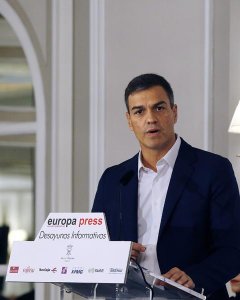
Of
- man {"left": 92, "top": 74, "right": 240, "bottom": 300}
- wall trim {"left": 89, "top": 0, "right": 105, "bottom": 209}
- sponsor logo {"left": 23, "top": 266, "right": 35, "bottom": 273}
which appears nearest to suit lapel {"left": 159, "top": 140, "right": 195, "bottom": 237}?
man {"left": 92, "top": 74, "right": 240, "bottom": 300}

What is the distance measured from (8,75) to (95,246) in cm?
313

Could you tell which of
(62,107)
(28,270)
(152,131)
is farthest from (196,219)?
(62,107)

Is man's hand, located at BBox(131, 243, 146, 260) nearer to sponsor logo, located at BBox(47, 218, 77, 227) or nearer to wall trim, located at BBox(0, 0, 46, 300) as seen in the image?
sponsor logo, located at BBox(47, 218, 77, 227)

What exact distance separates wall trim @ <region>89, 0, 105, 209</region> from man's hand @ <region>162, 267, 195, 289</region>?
7.53 feet

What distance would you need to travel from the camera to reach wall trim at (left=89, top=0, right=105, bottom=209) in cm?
506

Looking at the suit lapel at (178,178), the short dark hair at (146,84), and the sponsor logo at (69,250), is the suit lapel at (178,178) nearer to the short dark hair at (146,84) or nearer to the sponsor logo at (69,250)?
the short dark hair at (146,84)

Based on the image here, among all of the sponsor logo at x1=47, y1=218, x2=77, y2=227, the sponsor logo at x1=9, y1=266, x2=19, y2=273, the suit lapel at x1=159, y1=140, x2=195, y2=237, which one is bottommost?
the sponsor logo at x1=9, y1=266, x2=19, y2=273

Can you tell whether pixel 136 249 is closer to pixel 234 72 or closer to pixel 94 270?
pixel 94 270

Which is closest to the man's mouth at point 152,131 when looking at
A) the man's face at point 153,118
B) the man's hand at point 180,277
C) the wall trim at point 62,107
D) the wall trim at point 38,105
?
the man's face at point 153,118

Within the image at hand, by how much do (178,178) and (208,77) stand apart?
1918 millimetres

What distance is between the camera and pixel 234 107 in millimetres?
4910

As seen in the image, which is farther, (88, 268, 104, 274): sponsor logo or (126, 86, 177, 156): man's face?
(126, 86, 177, 156): man's face

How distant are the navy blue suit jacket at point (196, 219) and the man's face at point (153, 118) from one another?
0.08 m

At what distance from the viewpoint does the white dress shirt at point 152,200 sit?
299cm
